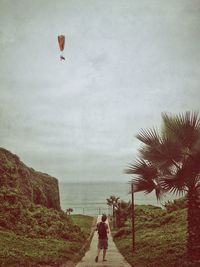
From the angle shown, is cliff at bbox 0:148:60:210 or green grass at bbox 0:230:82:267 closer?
green grass at bbox 0:230:82:267

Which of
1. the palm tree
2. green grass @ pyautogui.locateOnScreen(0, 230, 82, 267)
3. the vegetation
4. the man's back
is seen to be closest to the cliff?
the vegetation

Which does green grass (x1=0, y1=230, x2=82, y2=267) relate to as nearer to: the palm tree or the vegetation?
the vegetation

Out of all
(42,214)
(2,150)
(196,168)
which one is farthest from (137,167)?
(2,150)

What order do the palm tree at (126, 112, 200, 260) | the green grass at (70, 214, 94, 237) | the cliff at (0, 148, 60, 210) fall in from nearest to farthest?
the palm tree at (126, 112, 200, 260), the cliff at (0, 148, 60, 210), the green grass at (70, 214, 94, 237)

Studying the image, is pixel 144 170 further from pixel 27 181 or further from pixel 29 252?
pixel 27 181

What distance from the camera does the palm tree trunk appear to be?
9.86 metres

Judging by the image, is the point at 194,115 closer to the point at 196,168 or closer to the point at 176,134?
the point at 176,134

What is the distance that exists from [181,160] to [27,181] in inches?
657

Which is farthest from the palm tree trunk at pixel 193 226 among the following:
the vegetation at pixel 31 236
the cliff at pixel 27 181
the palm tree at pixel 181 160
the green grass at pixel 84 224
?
the green grass at pixel 84 224

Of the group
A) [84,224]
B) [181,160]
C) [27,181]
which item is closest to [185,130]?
[181,160]

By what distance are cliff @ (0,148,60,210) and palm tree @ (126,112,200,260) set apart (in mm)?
13243

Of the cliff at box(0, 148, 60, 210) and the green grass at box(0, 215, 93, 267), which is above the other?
the cliff at box(0, 148, 60, 210)

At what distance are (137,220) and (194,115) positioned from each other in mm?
17784

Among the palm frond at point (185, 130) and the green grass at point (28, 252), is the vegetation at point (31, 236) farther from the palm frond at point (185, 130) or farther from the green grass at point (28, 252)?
the palm frond at point (185, 130)
